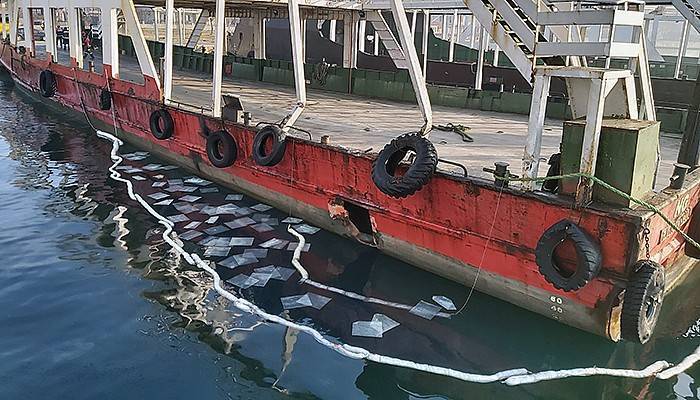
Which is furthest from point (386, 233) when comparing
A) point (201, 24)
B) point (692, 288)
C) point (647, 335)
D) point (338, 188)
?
point (201, 24)

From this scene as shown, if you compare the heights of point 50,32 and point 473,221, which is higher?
point 50,32

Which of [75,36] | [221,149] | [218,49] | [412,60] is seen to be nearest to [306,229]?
[221,149]

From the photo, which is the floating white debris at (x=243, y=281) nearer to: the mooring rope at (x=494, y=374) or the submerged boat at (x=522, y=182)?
the mooring rope at (x=494, y=374)

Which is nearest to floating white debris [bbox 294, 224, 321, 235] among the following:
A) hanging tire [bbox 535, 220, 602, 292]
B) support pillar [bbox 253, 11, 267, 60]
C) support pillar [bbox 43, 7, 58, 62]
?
hanging tire [bbox 535, 220, 602, 292]

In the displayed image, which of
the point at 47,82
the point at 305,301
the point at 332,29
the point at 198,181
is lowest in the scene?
the point at 305,301

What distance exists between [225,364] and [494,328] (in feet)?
9.93

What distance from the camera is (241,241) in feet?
28.7

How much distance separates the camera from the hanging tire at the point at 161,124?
11922 millimetres

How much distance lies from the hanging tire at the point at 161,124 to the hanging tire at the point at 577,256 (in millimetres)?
8507

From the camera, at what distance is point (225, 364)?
224 inches

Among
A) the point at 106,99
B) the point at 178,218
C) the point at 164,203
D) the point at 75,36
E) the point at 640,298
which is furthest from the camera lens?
the point at 75,36

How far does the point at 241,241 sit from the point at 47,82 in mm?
12116

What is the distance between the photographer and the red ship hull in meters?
5.87

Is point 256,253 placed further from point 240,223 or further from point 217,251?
point 240,223
